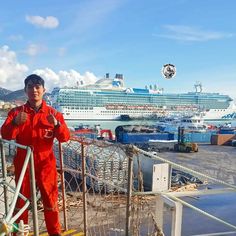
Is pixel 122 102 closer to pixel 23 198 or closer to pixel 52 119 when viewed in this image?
pixel 52 119

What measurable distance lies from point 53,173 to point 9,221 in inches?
58.1

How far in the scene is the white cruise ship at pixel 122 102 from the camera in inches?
2803

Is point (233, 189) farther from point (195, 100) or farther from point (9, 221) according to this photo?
point (195, 100)

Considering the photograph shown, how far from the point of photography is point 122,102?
74.8m

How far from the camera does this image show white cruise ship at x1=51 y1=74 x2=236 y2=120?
71188 mm

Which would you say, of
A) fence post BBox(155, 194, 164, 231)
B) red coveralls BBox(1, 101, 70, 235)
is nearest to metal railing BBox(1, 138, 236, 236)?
fence post BBox(155, 194, 164, 231)

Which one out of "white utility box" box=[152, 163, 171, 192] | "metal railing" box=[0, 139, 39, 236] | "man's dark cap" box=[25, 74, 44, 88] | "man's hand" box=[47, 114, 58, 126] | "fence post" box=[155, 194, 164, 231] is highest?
"man's dark cap" box=[25, 74, 44, 88]

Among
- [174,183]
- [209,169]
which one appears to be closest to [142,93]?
[209,169]

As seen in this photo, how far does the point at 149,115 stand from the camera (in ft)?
246

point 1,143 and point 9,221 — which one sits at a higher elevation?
point 1,143

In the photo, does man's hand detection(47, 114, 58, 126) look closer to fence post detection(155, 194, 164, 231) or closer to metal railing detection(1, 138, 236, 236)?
metal railing detection(1, 138, 236, 236)

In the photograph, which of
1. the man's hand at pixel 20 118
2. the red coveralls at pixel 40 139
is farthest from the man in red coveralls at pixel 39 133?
the man's hand at pixel 20 118

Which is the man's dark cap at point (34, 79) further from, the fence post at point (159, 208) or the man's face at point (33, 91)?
the fence post at point (159, 208)

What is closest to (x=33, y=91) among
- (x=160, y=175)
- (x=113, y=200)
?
(x=113, y=200)
